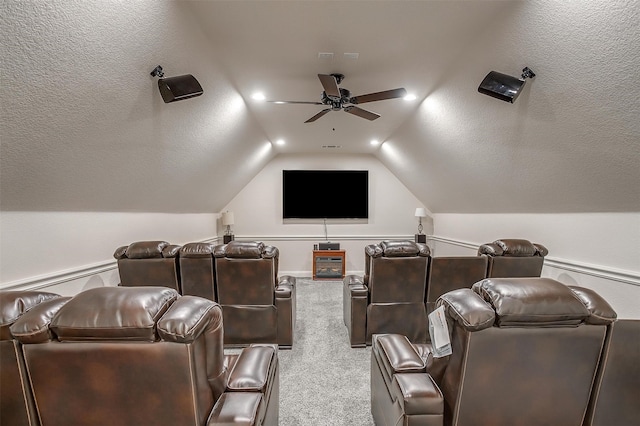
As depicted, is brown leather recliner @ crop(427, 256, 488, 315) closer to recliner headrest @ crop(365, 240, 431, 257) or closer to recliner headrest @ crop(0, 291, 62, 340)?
recliner headrest @ crop(365, 240, 431, 257)

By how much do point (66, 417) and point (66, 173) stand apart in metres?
1.83

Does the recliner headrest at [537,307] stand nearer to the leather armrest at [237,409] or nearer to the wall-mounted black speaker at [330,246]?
the leather armrest at [237,409]

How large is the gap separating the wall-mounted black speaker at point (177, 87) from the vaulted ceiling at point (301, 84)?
0.41 ft

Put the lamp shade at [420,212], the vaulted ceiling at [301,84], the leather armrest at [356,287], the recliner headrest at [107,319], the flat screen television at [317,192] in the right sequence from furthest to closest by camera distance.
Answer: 1. the flat screen television at [317,192]
2. the lamp shade at [420,212]
3. the leather armrest at [356,287]
4. the vaulted ceiling at [301,84]
5. the recliner headrest at [107,319]

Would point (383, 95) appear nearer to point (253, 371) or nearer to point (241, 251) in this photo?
point (241, 251)

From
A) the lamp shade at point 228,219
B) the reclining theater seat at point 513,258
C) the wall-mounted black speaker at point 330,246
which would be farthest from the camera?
the wall-mounted black speaker at point 330,246

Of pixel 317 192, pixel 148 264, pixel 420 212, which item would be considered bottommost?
pixel 148 264

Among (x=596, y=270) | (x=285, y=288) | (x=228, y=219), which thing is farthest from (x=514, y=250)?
(x=228, y=219)

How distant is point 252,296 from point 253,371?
4.56 ft

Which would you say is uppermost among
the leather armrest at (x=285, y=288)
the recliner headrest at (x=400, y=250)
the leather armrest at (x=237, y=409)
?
the recliner headrest at (x=400, y=250)

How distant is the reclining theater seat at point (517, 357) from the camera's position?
91 cm

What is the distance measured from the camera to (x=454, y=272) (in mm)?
2551

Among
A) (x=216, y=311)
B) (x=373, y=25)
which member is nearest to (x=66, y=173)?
(x=216, y=311)

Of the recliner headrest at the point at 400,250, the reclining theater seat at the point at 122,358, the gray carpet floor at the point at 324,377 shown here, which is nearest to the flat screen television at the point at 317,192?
the gray carpet floor at the point at 324,377
